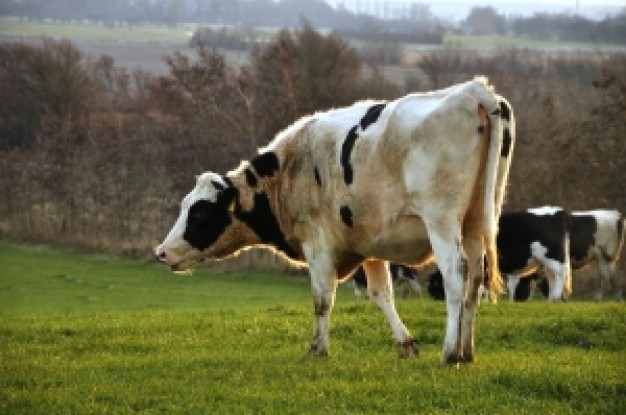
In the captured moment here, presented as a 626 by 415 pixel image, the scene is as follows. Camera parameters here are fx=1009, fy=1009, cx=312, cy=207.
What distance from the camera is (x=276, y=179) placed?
39.4 feet

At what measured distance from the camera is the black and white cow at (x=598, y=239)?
28.2m

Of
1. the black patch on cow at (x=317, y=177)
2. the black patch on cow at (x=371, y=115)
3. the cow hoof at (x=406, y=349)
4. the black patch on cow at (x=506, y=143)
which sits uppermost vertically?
the black patch on cow at (x=371, y=115)

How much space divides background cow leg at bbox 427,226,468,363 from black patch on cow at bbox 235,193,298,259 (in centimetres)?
279

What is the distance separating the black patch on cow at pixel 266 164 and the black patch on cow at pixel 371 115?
1463 mm

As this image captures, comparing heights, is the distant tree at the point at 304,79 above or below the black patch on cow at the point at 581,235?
above

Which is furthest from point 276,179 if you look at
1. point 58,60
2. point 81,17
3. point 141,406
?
point 58,60

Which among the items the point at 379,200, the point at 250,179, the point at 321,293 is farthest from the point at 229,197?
the point at 379,200

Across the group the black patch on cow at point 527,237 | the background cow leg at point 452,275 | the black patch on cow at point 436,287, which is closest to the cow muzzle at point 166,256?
the background cow leg at point 452,275

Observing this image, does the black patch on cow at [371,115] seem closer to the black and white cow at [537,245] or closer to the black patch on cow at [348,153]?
the black patch on cow at [348,153]

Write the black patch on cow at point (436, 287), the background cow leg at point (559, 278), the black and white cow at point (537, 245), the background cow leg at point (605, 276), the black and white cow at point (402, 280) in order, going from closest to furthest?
1. the background cow leg at point (559, 278)
2. the black and white cow at point (537, 245)
3. the black patch on cow at point (436, 287)
4. the background cow leg at point (605, 276)
5. the black and white cow at point (402, 280)

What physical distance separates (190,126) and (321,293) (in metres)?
43.7

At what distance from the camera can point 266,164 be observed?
12055mm

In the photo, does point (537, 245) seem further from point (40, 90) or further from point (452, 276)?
point (40, 90)

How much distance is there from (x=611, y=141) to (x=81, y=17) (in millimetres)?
18817
